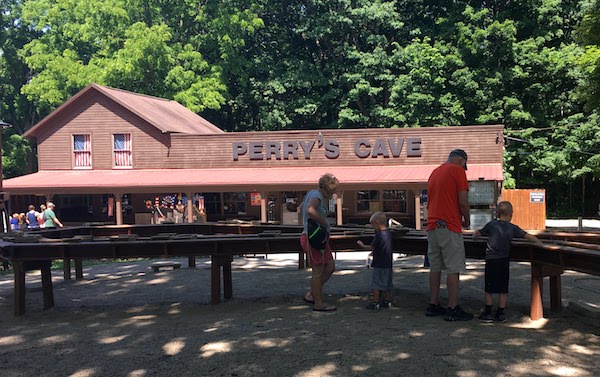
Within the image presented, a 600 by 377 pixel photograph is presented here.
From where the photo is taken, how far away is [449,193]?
6344mm

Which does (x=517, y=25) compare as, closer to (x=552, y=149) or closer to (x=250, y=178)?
(x=552, y=149)

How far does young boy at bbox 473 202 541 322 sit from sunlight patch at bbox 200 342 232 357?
3039 mm

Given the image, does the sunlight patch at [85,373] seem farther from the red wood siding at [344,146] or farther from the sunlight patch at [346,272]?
the red wood siding at [344,146]

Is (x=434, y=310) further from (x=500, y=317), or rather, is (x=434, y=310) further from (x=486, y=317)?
→ (x=500, y=317)

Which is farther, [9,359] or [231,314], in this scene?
[231,314]

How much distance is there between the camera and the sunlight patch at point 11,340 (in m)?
6.50

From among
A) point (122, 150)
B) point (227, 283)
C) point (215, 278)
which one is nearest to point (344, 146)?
point (122, 150)

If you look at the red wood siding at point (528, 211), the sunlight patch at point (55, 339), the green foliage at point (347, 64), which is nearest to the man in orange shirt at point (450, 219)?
the sunlight patch at point (55, 339)

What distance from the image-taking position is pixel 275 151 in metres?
23.9

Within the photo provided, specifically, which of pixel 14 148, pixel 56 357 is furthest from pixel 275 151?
pixel 14 148

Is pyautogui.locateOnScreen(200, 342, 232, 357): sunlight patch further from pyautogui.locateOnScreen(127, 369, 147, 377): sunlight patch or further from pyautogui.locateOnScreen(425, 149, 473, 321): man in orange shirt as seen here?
pyautogui.locateOnScreen(425, 149, 473, 321): man in orange shirt

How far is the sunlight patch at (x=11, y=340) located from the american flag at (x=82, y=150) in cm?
1946

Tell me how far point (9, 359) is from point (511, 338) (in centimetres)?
533

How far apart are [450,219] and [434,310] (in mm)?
1218
